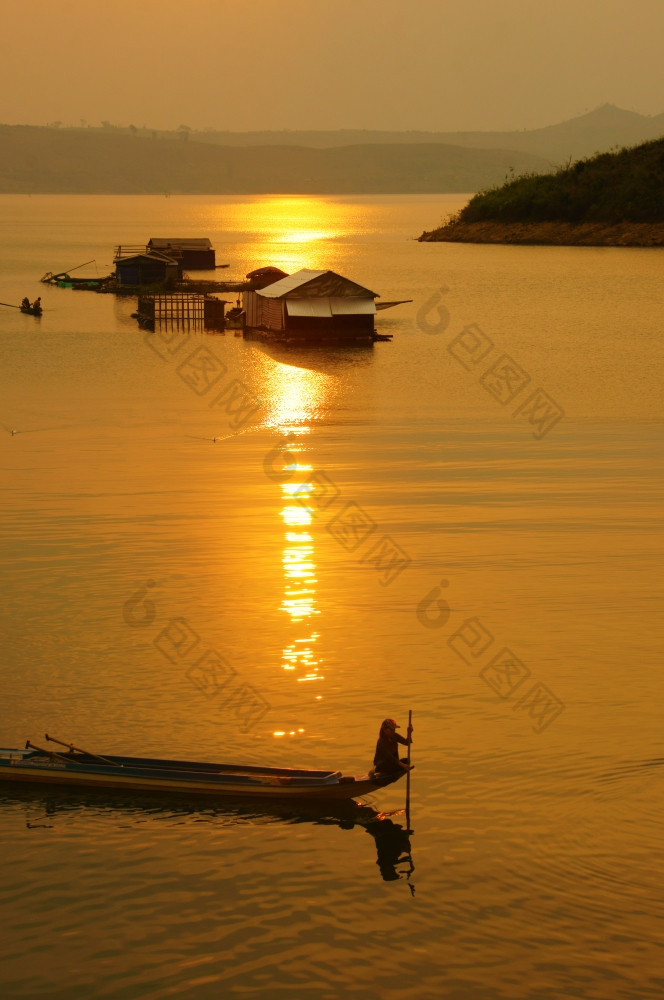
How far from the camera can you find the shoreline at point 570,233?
144 meters

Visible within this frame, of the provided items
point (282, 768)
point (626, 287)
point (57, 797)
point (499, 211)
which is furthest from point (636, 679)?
point (499, 211)

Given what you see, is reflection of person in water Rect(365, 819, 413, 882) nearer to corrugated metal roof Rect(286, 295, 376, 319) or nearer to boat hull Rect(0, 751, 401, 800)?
boat hull Rect(0, 751, 401, 800)

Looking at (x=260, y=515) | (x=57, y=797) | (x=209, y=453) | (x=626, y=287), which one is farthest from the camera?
(x=626, y=287)

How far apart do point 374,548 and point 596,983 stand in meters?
16.2

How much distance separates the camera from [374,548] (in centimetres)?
2975

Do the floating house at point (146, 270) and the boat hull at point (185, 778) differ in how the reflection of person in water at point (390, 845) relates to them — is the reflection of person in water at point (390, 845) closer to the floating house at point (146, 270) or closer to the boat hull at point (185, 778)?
the boat hull at point (185, 778)

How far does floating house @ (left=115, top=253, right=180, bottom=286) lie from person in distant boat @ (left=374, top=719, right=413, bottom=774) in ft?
266

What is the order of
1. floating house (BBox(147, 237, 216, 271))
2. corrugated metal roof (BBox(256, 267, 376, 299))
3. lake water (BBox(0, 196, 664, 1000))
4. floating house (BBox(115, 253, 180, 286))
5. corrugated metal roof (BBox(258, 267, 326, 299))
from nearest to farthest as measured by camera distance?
lake water (BBox(0, 196, 664, 1000))
corrugated metal roof (BBox(256, 267, 376, 299))
corrugated metal roof (BBox(258, 267, 326, 299))
floating house (BBox(115, 253, 180, 286))
floating house (BBox(147, 237, 216, 271))

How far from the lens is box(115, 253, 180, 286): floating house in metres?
95.6

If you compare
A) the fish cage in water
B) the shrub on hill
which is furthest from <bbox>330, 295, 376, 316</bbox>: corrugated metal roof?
the shrub on hill

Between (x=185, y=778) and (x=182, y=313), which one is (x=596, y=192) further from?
(x=185, y=778)

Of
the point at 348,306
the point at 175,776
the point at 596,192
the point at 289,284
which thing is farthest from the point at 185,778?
the point at 596,192

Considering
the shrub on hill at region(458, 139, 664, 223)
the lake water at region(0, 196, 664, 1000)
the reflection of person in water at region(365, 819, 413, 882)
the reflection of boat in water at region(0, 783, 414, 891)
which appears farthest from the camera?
the shrub on hill at region(458, 139, 664, 223)

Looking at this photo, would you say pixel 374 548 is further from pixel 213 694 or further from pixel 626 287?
pixel 626 287
